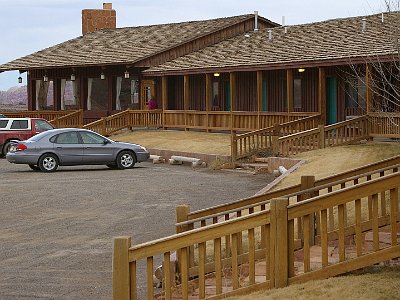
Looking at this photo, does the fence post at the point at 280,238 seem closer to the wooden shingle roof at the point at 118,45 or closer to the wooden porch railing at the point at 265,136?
the wooden porch railing at the point at 265,136

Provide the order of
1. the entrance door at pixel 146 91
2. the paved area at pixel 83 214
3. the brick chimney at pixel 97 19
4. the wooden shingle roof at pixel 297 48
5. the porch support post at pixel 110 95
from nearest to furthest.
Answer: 1. the paved area at pixel 83 214
2. the wooden shingle roof at pixel 297 48
3. the entrance door at pixel 146 91
4. the porch support post at pixel 110 95
5. the brick chimney at pixel 97 19

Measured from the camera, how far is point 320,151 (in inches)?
1128

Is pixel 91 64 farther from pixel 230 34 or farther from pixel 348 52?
pixel 348 52

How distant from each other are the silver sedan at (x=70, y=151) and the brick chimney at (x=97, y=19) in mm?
31393

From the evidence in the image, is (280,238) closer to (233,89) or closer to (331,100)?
(331,100)

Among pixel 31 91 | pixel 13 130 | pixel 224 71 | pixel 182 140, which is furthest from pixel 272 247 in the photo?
pixel 31 91

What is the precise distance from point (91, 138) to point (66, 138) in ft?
2.67

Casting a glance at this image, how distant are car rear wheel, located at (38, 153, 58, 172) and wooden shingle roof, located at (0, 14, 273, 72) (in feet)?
58.5

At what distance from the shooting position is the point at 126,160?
103 ft

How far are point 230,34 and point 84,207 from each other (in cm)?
3124

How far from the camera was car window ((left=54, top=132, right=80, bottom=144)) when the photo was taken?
1203 inches

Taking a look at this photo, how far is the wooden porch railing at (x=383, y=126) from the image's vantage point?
30125mm

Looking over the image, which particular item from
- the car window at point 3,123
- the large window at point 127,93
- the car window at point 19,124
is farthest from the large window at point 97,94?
the car window at point 3,123

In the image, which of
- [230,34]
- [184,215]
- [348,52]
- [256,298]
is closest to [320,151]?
[348,52]
